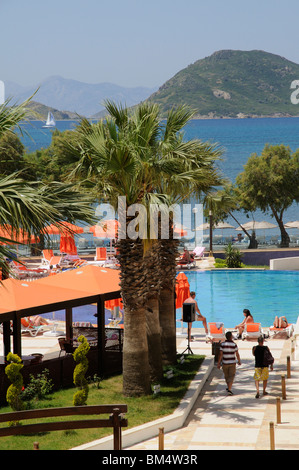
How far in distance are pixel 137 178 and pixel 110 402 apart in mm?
4407

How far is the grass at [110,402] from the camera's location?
1152cm

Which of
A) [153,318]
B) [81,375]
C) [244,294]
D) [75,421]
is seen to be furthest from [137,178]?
[244,294]

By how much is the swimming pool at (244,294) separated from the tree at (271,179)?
898 cm

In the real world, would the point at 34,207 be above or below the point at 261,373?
above

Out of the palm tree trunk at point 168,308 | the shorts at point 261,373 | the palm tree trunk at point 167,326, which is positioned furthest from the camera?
the palm tree trunk at point 167,326

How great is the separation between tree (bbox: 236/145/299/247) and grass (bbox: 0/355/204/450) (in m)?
26.8

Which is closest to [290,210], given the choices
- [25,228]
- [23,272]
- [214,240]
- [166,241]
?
[214,240]

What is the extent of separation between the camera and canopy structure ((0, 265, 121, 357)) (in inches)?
556

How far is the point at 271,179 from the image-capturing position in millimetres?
42438

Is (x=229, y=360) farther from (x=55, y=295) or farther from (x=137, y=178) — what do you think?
(x=137, y=178)

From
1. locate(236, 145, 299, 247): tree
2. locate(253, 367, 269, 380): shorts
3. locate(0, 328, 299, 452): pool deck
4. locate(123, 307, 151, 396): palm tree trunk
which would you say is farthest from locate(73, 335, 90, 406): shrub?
locate(236, 145, 299, 247): tree

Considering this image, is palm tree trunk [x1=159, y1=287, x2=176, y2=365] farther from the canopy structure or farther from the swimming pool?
the swimming pool

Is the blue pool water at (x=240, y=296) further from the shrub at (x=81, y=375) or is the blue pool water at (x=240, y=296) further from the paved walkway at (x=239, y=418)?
the shrub at (x=81, y=375)

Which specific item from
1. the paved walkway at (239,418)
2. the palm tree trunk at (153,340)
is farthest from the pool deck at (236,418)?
the palm tree trunk at (153,340)
